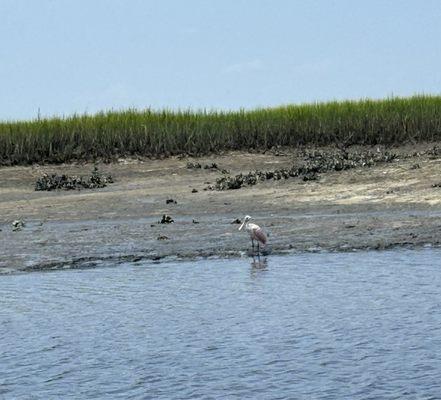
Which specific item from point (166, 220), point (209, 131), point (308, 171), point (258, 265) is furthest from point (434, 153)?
point (258, 265)

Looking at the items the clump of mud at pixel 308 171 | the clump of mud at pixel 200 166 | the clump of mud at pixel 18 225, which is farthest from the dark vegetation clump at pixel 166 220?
the clump of mud at pixel 200 166

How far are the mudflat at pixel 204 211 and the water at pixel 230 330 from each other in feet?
4.34

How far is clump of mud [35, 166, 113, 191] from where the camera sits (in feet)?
92.5

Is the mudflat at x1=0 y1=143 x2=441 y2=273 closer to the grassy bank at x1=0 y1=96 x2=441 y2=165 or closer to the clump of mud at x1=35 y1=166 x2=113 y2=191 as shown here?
the clump of mud at x1=35 y1=166 x2=113 y2=191

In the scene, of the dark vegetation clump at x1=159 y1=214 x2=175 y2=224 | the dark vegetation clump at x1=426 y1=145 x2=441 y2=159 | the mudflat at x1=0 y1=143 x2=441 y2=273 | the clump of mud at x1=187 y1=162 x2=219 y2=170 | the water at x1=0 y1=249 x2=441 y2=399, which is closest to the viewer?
the water at x1=0 y1=249 x2=441 y2=399

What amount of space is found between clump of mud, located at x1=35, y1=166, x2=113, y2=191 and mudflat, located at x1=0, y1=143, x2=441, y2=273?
1.05 feet

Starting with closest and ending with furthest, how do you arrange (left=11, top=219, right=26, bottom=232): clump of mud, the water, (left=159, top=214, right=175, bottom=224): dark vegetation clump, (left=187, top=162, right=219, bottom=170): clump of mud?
the water < (left=159, top=214, right=175, bottom=224): dark vegetation clump < (left=11, top=219, right=26, bottom=232): clump of mud < (left=187, top=162, right=219, bottom=170): clump of mud

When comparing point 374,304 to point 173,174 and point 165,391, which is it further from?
point 173,174

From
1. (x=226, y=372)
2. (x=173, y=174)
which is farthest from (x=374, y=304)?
(x=173, y=174)

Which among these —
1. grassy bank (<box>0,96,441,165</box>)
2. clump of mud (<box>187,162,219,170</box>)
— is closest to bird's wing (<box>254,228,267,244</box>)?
clump of mud (<box>187,162,219,170</box>)

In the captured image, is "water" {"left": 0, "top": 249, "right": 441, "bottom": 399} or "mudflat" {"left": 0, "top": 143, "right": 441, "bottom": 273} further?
"mudflat" {"left": 0, "top": 143, "right": 441, "bottom": 273}

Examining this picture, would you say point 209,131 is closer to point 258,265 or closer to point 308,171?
point 308,171

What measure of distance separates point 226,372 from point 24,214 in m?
15.0

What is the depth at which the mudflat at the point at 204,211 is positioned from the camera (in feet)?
58.9
